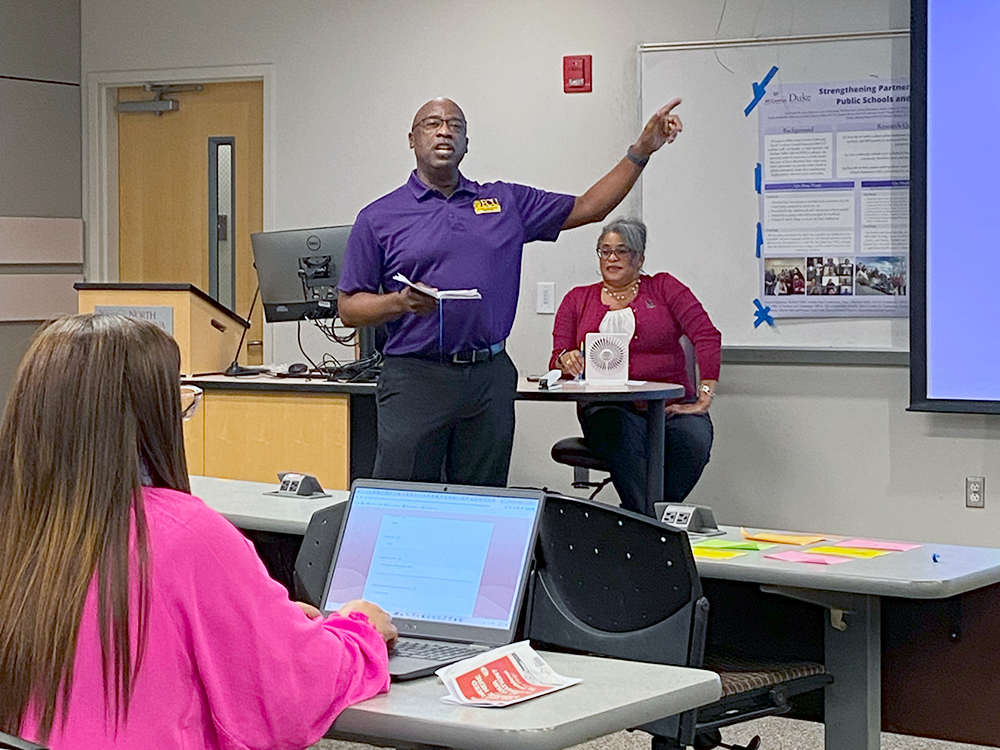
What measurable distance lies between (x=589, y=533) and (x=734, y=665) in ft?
1.50

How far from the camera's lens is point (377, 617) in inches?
74.8

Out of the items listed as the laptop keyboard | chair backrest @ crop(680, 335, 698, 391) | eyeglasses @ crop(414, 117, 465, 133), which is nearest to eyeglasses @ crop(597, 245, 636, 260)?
chair backrest @ crop(680, 335, 698, 391)

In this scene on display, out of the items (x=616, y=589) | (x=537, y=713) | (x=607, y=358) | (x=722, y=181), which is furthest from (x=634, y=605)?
(x=722, y=181)

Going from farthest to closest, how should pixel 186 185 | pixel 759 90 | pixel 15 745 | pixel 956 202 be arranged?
pixel 186 185 < pixel 759 90 < pixel 956 202 < pixel 15 745

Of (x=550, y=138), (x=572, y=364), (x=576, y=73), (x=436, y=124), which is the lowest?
(x=572, y=364)

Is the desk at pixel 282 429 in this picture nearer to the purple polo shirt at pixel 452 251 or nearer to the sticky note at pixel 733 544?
the purple polo shirt at pixel 452 251

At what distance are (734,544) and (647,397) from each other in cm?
199

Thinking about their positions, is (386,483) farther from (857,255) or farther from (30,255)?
(30,255)

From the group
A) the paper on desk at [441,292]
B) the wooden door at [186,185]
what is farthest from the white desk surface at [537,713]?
the wooden door at [186,185]

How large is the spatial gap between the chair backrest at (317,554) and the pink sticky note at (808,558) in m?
0.75

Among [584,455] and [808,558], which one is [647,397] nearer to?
[584,455]

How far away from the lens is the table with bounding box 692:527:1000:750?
2258mm

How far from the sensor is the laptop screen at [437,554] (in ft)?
6.68

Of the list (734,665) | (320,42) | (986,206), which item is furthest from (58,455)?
(320,42)
